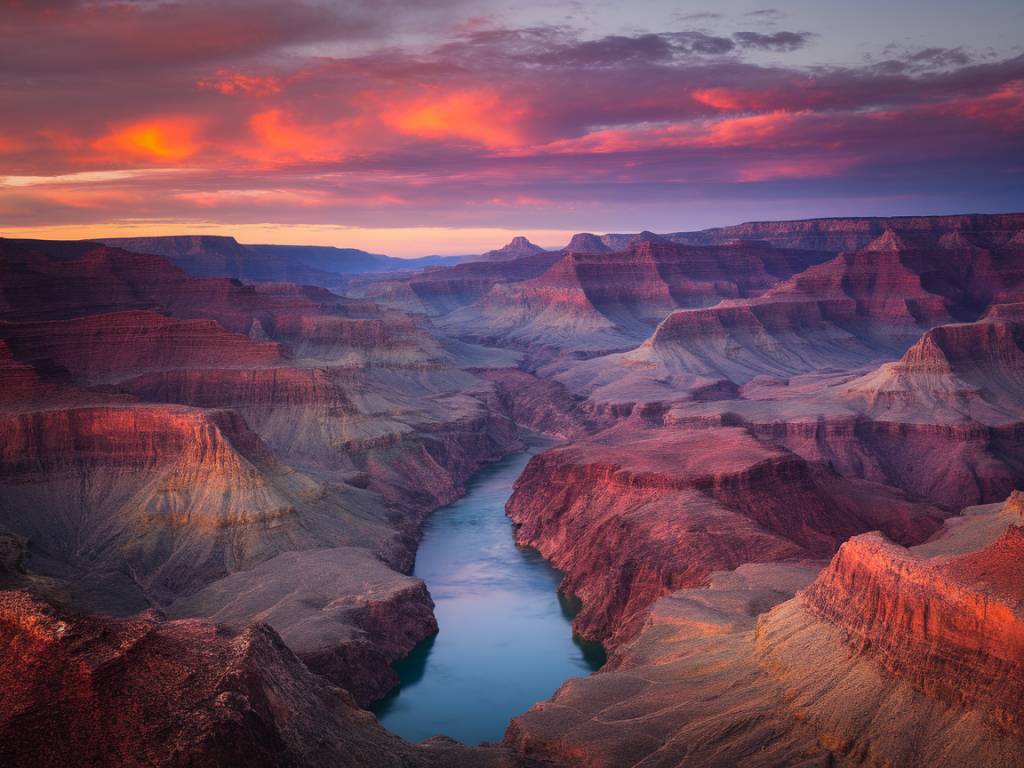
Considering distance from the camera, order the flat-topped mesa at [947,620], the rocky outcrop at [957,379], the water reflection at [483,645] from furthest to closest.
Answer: the rocky outcrop at [957,379]
the water reflection at [483,645]
the flat-topped mesa at [947,620]

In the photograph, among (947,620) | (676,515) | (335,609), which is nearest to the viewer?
(947,620)

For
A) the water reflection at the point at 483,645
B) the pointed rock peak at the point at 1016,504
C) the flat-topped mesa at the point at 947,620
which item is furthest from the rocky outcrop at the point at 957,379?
the flat-topped mesa at the point at 947,620

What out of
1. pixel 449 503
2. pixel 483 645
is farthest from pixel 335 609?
pixel 449 503

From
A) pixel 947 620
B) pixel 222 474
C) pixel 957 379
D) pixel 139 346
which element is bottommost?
pixel 222 474

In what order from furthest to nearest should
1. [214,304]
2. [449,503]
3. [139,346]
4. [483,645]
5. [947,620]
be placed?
[214,304]
[139,346]
[449,503]
[483,645]
[947,620]

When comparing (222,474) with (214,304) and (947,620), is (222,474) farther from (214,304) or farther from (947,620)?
(214,304)

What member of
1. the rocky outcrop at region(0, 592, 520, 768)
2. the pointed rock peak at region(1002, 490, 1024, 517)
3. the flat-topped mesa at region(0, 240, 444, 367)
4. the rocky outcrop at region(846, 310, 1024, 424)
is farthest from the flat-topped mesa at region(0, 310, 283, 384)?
the rocky outcrop at region(0, 592, 520, 768)

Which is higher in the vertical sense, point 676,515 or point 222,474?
point 222,474

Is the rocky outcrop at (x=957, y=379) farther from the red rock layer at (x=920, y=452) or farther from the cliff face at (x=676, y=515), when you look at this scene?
the cliff face at (x=676, y=515)
